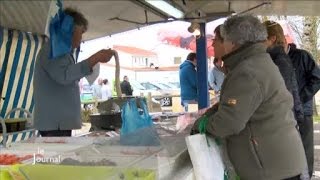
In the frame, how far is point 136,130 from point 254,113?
595 mm

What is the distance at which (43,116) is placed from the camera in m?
2.84

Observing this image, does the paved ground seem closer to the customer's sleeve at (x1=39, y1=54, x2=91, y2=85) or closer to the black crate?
the black crate

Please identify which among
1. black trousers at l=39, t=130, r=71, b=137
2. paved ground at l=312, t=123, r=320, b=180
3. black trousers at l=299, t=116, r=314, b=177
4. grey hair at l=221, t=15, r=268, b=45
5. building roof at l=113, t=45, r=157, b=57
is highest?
building roof at l=113, t=45, r=157, b=57

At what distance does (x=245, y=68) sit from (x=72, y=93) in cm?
112

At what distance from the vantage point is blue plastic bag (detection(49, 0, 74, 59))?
2.68 metres

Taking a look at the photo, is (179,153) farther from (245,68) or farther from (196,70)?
(196,70)

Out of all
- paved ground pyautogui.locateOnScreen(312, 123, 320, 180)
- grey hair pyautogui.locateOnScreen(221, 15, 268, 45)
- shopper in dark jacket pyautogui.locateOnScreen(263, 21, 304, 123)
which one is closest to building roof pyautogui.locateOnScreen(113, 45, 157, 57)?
paved ground pyautogui.locateOnScreen(312, 123, 320, 180)

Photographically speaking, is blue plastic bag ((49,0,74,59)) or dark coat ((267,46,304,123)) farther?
dark coat ((267,46,304,123))

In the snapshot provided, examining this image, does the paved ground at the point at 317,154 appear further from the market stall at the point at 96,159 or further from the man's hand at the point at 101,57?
the man's hand at the point at 101,57

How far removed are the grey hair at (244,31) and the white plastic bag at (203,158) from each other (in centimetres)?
49

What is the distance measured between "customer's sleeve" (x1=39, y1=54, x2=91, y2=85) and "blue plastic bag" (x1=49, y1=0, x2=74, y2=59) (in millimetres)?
37

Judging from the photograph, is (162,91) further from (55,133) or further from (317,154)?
(55,133)

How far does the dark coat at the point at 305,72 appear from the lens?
12.0ft

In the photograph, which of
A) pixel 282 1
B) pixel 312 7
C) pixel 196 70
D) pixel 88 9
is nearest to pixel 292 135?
pixel 88 9
